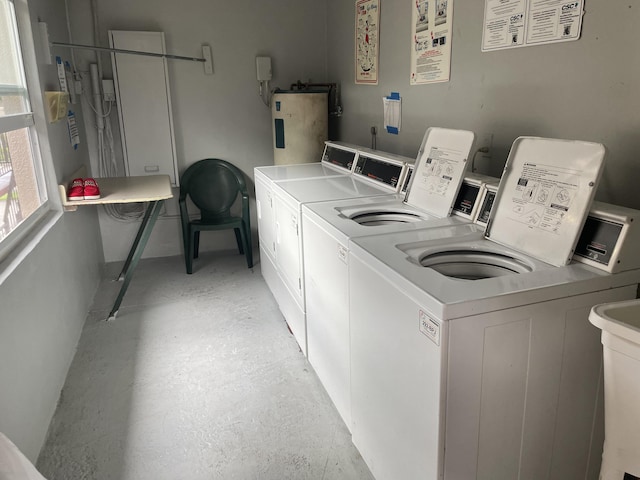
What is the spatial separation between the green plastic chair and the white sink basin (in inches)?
132

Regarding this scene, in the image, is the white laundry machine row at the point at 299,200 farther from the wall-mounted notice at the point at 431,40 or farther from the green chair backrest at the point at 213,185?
the green chair backrest at the point at 213,185

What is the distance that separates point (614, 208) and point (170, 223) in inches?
151

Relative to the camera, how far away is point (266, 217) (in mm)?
3373

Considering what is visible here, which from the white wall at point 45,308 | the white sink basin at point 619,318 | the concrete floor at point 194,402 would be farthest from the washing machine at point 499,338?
the white wall at point 45,308

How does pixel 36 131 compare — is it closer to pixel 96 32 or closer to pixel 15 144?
pixel 15 144

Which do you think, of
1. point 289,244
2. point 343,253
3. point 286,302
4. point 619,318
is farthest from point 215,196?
point 619,318

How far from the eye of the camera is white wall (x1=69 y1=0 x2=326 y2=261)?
4.11 metres

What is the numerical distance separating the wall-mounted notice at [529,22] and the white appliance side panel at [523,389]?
3.47 ft

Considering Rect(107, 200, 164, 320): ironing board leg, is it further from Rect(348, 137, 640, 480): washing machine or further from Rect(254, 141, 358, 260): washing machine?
Rect(348, 137, 640, 480): washing machine

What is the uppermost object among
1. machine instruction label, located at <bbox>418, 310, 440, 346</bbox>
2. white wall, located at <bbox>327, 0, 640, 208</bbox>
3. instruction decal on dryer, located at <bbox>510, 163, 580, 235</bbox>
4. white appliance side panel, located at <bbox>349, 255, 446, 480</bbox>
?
white wall, located at <bbox>327, 0, 640, 208</bbox>

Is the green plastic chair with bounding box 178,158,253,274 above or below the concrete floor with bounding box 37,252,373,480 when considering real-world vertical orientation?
above

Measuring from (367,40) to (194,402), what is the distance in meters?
2.70

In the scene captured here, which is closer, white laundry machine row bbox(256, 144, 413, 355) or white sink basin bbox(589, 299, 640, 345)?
white sink basin bbox(589, 299, 640, 345)

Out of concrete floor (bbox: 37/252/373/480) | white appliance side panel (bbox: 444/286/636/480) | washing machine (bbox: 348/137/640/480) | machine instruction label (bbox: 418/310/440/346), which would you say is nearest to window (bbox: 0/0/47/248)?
concrete floor (bbox: 37/252/373/480)
